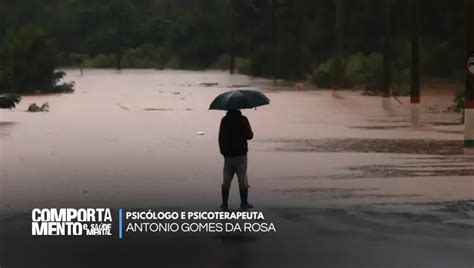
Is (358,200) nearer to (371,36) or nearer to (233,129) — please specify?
(233,129)

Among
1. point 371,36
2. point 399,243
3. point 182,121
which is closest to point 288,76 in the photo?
point 371,36

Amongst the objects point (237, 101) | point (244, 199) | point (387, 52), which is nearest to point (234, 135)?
point (237, 101)

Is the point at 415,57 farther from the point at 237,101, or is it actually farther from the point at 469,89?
the point at 237,101

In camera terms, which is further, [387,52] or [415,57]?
[387,52]

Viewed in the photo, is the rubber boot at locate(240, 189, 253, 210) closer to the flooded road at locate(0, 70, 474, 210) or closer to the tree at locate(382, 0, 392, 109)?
the flooded road at locate(0, 70, 474, 210)

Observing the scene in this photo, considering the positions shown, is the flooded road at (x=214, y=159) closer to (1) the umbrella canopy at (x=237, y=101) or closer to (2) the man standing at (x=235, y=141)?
(2) the man standing at (x=235, y=141)

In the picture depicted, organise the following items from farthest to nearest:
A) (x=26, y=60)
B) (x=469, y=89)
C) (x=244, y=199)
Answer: (x=26, y=60)
(x=469, y=89)
(x=244, y=199)

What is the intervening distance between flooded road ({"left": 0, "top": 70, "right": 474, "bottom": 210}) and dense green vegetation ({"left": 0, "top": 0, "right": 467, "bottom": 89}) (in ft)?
85.5

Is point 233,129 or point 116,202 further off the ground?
point 233,129

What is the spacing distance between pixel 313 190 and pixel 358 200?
1485 millimetres

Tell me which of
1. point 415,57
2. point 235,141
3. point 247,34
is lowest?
point 235,141

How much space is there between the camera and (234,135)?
45.7 ft

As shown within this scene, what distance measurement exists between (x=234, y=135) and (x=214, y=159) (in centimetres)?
920

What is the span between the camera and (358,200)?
16125mm
